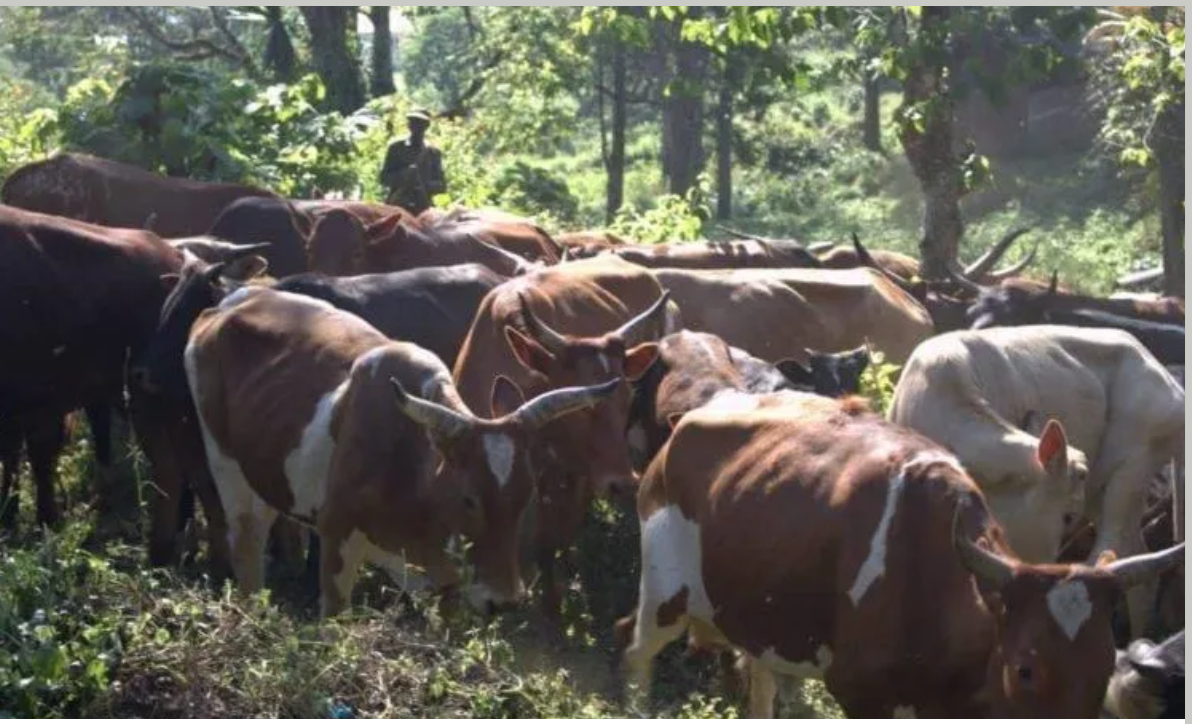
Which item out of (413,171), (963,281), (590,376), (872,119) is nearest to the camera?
(590,376)

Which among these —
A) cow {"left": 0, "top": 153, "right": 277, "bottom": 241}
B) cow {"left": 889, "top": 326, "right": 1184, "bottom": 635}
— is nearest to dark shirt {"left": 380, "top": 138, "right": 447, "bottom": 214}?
cow {"left": 0, "top": 153, "right": 277, "bottom": 241}

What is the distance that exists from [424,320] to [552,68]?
19677 mm

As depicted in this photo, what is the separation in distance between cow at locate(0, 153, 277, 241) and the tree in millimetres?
7478

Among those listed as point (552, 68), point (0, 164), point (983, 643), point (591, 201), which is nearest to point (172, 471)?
point (983, 643)

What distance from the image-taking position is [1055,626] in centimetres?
695

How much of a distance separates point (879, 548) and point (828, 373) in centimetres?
400

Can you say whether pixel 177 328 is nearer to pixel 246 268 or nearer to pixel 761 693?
pixel 246 268

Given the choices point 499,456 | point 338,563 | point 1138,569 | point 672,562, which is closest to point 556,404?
point 499,456

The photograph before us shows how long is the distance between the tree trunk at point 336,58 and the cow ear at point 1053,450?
17.3 m

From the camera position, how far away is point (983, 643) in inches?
287

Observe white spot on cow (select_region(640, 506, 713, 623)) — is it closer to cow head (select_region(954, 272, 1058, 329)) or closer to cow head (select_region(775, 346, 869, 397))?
cow head (select_region(775, 346, 869, 397))

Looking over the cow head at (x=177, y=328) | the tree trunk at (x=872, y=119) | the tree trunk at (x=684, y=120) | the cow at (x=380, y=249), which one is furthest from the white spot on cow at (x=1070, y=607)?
the tree trunk at (x=872, y=119)

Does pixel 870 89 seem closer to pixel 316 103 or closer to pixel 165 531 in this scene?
pixel 316 103

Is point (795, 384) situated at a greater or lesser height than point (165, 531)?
greater
